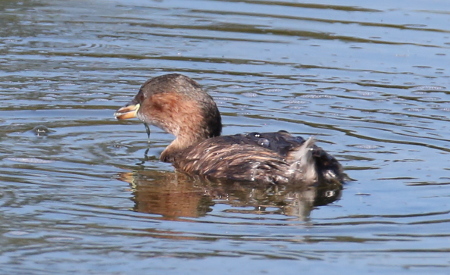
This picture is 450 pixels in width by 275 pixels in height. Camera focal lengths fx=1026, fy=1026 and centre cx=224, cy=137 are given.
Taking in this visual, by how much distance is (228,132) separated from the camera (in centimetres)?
990

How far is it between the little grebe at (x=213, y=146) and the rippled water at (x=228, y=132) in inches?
6.6

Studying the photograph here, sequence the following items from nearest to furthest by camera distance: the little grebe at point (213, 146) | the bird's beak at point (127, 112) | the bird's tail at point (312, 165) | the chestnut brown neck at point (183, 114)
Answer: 1. the bird's tail at point (312, 165)
2. the little grebe at point (213, 146)
3. the chestnut brown neck at point (183, 114)
4. the bird's beak at point (127, 112)

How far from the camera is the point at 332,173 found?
813 centimetres

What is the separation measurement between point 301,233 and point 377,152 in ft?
8.30

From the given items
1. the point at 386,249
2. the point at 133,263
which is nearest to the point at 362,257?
the point at 386,249

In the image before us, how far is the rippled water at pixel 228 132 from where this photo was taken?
6.43m

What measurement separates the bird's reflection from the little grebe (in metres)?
0.11

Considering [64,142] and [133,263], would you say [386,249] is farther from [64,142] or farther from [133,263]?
[64,142]

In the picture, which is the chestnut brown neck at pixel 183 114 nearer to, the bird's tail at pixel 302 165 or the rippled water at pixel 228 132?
the rippled water at pixel 228 132

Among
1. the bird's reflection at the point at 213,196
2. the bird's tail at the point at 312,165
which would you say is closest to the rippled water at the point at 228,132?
the bird's reflection at the point at 213,196

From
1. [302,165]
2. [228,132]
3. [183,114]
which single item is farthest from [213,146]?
[228,132]

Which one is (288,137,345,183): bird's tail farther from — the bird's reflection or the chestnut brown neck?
the chestnut brown neck

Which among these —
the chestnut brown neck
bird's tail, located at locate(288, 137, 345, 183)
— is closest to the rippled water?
bird's tail, located at locate(288, 137, 345, 183)

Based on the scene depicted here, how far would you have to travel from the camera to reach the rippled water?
643cm
